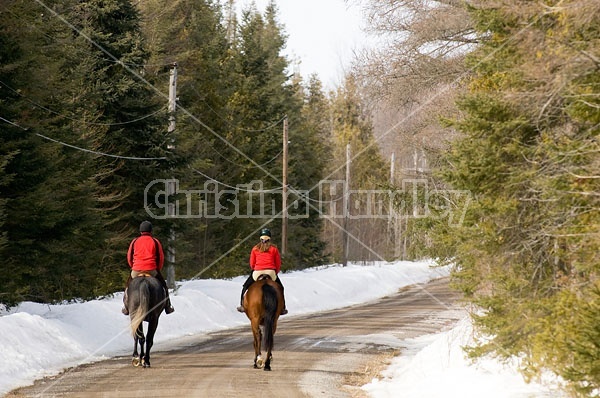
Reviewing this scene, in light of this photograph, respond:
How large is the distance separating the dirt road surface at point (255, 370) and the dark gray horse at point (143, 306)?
0.31m

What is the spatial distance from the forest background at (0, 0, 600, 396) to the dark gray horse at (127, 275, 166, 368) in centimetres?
490

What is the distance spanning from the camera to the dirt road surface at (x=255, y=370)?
38.2 feet

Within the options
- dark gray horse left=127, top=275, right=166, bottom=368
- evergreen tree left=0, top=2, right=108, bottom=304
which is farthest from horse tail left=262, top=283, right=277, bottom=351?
evergreen tree left=0, top=2, right=108, bottom=304

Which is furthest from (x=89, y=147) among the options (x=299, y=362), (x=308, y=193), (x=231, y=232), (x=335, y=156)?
(x=335, y=156)

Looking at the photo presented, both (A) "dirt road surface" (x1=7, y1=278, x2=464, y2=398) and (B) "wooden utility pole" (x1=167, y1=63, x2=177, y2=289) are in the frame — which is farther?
(B) "wooden utility pole" (x1=167, y1=63, x2=177, y2=289)

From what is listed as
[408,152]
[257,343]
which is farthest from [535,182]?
[408,152]

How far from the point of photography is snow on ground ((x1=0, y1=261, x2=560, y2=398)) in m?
11.0

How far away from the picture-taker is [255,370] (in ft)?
45.7

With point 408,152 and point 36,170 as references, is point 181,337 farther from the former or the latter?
point 408,152

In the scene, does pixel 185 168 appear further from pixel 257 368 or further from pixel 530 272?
pixel 530 272

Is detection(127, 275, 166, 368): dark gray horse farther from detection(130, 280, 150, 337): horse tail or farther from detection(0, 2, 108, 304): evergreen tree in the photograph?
detection(0, 2, 108, 304): evergreen tree

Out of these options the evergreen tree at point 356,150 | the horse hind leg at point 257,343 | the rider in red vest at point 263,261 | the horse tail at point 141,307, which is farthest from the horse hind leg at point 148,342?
the evergreen tree at point 356,150

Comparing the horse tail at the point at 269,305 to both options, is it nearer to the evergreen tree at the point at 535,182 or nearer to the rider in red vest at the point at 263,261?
the rider in red vest at the point at 263,261

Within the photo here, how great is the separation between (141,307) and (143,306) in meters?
0.04
